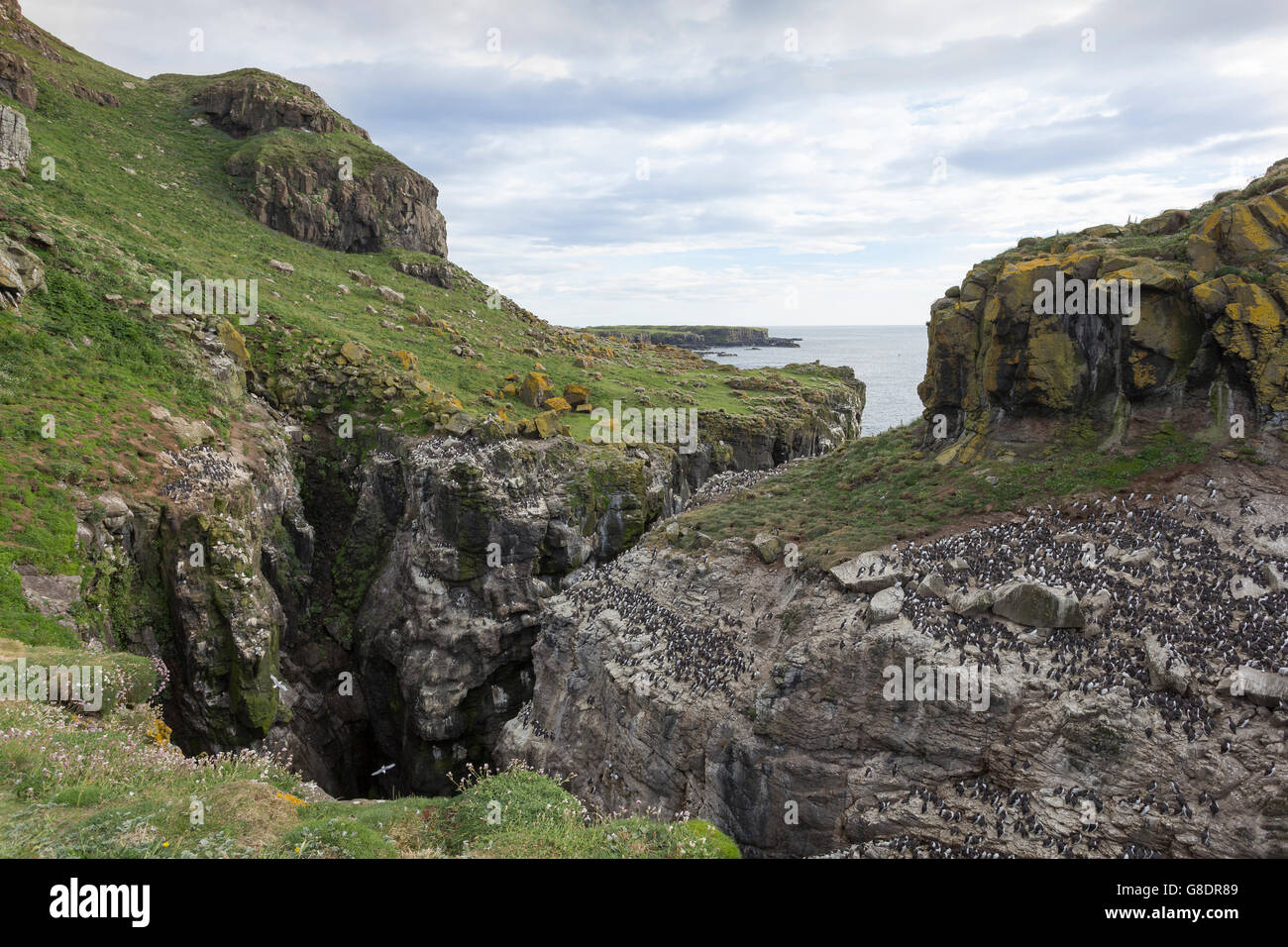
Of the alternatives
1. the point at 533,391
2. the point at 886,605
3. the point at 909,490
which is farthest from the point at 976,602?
the point at 533,391

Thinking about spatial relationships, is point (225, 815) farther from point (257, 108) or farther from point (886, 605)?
point (257, 108)

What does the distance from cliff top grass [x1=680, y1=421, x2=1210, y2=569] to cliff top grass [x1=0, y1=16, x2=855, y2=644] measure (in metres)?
12.9

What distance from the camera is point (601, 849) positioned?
10844 millimetres

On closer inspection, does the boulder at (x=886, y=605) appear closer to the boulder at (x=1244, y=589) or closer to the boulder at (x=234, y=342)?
the boulder at (x=1244, y=589)

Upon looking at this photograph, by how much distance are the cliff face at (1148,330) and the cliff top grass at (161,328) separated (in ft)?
69.5

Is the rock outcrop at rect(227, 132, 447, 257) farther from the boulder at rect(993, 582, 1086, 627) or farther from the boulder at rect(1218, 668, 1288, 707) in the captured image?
the boulder at rect(1218, 668, 1288, 707)

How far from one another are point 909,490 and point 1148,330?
31.3ft

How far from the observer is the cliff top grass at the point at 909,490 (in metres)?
22.1

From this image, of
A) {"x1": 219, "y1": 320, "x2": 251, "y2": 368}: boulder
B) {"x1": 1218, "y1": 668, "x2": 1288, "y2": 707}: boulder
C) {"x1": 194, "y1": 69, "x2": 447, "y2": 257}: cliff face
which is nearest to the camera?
{"x1": 1218, "y1": 668, "x2": 1288, "y2": 707}: boulder

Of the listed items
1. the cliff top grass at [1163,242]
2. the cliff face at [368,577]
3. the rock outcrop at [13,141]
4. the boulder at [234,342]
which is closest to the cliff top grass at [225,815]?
the cliff face at [368,577]

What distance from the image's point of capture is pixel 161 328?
30484mm

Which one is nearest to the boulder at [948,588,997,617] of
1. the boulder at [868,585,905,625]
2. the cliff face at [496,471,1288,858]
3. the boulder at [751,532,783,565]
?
the cliff face at [496,471,1288,858]

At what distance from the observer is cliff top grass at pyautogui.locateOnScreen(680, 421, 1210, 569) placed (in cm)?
2208

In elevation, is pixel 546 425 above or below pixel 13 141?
below
